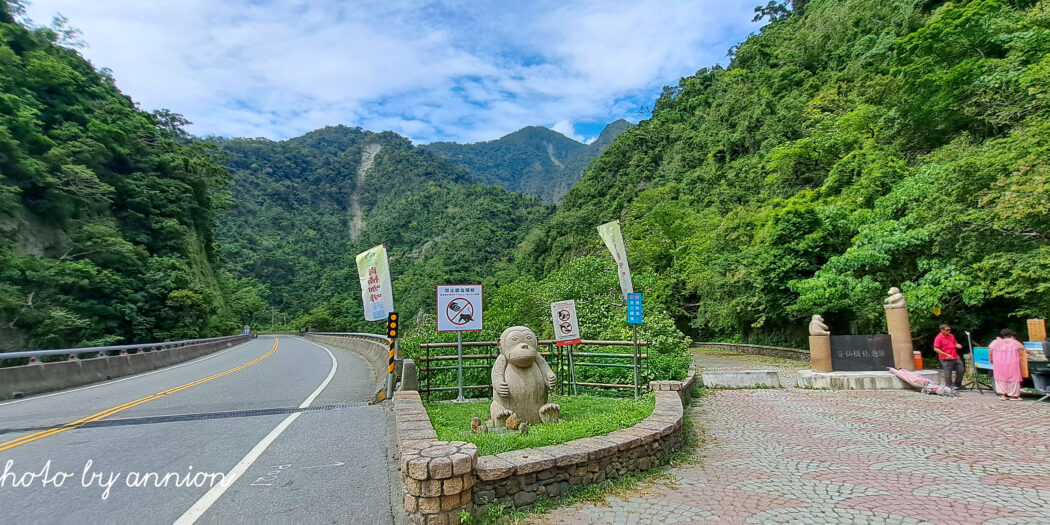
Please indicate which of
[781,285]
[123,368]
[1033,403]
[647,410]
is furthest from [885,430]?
[123,368]

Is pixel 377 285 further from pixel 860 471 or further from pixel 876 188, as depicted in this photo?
pixel 876 188

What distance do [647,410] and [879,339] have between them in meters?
9.06

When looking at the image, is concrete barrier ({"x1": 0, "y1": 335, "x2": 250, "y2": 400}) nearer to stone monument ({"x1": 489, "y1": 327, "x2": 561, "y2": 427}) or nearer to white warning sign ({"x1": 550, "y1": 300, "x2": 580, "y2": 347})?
stone monument ({"x1": 489, "y1": 327, "x2": 561, "y2": 427})

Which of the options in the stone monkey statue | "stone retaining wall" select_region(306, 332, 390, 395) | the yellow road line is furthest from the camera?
"stone retaining wall" select_region(306, 332, 390, 395)

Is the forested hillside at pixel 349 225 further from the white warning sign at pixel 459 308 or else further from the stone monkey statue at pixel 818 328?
the stone monkey statue at pixel 818 328

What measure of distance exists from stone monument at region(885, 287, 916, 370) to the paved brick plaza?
2788mm

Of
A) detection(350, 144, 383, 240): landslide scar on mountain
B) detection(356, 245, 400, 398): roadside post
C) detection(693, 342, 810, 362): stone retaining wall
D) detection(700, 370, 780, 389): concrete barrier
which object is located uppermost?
detection(350, 144, 383, 240): landslide scar on mountain

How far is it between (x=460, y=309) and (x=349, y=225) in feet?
335

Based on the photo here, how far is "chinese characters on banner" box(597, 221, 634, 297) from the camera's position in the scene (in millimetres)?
9703

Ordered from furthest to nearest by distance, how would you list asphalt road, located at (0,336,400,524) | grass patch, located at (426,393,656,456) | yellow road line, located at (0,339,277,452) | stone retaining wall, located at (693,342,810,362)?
stone retaining wall, located at (693,342,810,362) → yellow road line, located at (0,339,277,452) → grass patch, located at (426,393,656,456) → asphalt road, located at (0,336,400,524)

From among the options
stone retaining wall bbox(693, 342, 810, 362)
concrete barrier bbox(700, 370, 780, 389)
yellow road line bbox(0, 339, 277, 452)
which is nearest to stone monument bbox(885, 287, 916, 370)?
concrete barrier bbox(700, 370, 780, 389)

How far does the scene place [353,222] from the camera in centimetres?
10362

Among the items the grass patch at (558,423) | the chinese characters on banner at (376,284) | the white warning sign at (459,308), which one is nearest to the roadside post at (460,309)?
the white warning sign at (459,308)

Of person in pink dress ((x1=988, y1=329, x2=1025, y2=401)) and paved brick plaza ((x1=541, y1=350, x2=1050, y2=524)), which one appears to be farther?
person in pink dress ((x1=988, y1=329, x2=1025, y2=401))
